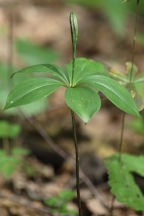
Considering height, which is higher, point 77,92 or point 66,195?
point 77,92

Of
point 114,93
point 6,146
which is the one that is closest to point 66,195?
point 114,93

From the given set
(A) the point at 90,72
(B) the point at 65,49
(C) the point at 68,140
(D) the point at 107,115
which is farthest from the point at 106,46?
(A) the point at 90,72

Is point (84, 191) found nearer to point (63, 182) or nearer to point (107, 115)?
point (63, 182)

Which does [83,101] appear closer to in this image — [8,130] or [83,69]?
[83,69]

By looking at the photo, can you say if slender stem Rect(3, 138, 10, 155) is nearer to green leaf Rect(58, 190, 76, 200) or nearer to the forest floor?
the forest floor

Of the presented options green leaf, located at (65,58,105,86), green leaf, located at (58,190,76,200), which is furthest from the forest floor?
green leaf, located at (65,58,105,86)
